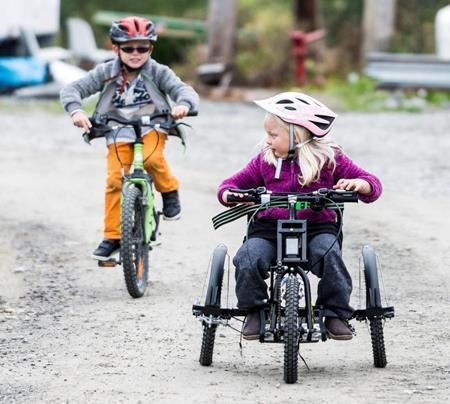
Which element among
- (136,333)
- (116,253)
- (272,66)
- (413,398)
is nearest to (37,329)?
(136,333)

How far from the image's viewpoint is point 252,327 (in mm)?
6422

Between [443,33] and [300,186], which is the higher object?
[300,186]

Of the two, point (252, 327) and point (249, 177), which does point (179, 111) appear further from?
point (252, 327)

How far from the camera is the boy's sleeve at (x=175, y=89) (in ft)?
28.8

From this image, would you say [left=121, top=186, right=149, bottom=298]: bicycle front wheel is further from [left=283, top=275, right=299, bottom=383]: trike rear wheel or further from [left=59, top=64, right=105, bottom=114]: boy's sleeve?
[left=283, top=275, right=299, bottom=383]: trike rear wheel

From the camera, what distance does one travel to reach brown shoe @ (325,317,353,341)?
6.45 meters

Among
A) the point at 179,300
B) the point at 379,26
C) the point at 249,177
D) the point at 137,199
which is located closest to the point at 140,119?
the point at 137,199

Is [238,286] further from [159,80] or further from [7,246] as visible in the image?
[7,246]

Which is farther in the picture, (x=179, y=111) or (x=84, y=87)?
(x=84, y=87)

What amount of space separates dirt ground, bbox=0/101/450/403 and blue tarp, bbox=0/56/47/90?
26.3ft

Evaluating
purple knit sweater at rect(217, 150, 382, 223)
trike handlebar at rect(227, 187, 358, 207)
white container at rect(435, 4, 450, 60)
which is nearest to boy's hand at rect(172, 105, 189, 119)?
purple knit sweater at rect(217, 150, 382, 223)

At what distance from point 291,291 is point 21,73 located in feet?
62.5

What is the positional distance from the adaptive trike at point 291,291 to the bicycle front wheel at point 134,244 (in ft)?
6.24

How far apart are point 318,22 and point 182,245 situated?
20.1m
